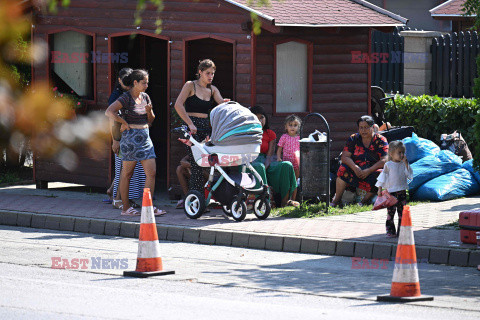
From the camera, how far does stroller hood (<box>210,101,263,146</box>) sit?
10117 mm

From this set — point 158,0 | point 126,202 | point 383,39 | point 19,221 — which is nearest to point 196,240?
point 126,202

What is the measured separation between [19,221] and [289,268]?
4655mm

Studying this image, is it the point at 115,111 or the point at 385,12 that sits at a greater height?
the point at 385,12

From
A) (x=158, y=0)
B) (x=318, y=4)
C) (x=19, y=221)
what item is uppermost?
(x=318, y=4)

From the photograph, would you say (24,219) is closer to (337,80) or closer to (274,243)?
(274,243)

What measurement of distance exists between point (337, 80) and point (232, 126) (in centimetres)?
322

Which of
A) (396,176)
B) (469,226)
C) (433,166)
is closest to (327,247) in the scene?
(396,176)

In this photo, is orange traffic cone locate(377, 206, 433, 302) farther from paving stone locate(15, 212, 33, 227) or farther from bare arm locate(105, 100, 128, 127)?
paving stone locate(15, 212, 33, 227)

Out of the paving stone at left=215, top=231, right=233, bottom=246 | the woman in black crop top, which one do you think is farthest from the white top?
the woman in black crop top

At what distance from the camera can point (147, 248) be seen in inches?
269

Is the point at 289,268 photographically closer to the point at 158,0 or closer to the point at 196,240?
the point at 196,240

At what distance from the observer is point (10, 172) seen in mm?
14234

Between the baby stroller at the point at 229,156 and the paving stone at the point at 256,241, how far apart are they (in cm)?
101

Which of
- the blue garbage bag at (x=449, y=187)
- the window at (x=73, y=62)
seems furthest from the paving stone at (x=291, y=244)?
the window at (x=73, y=62)
